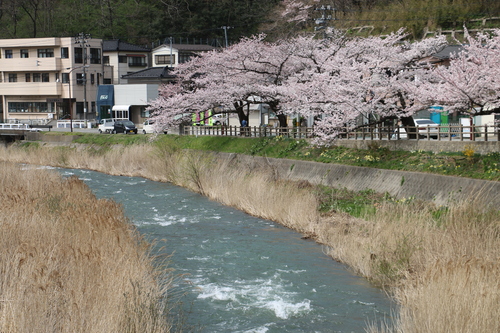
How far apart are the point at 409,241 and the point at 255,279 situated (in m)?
3.79

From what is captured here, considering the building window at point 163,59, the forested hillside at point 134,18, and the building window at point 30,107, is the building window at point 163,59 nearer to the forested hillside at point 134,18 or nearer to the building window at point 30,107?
the forested hillside at point 134,18

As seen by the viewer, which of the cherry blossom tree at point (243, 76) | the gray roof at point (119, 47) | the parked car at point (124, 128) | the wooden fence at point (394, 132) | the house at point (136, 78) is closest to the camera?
the wooden fence at point (394, 132)

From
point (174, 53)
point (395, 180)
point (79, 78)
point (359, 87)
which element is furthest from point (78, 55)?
point (395, 180)

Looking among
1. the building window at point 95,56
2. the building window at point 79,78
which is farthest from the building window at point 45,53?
the building window at point 95,56

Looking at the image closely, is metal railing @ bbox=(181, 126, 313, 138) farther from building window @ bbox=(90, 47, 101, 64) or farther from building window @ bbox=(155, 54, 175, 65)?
building window @ bbox=(90, 47, 101, 64)

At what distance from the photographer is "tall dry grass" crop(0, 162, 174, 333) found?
8312 mm

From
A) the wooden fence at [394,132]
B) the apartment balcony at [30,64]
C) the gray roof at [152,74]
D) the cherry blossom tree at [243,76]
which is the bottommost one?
the wooden fence at [394,132]

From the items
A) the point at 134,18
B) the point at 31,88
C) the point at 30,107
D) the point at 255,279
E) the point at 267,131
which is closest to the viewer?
the point at 255,279

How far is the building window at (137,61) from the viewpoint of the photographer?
262 feet

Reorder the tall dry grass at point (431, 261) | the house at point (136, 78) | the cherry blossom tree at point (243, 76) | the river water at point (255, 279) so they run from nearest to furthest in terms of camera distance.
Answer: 1. the tall dry grass at point (431, 261)
2. the river water at point (255, 279)
3. the cherry blossom tree at point (243, 76)
4. the house at point (136, 78)

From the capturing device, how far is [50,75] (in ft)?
255

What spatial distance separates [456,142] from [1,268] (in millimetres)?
18951

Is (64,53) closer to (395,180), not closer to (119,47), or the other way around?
(119,47)

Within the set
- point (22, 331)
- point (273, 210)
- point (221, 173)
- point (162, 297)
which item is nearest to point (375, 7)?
point (221, 173)
